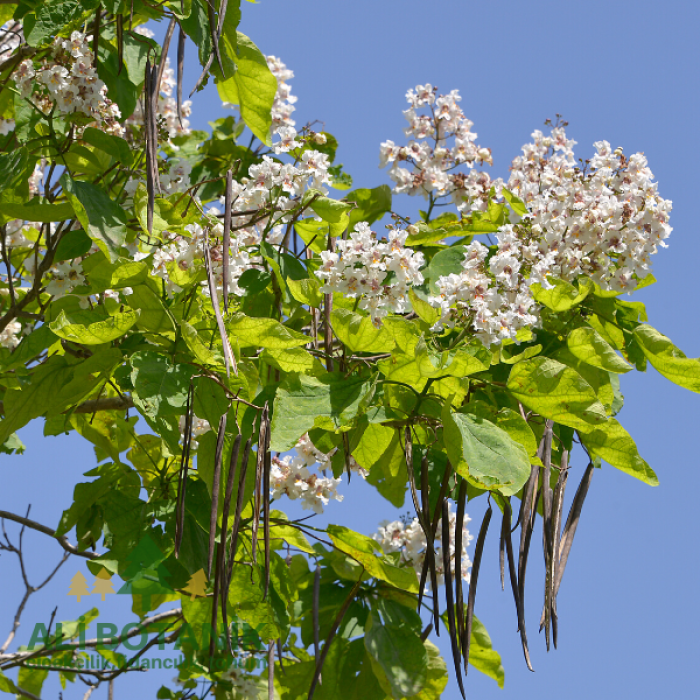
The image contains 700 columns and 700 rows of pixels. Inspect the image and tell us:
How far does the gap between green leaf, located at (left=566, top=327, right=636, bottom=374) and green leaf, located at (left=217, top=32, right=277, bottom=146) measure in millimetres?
845

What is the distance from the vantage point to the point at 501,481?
114 centimetres

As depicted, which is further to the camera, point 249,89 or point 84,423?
point 84,423

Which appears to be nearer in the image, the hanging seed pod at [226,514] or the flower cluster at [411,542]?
the hanging seed pod at [226,514]

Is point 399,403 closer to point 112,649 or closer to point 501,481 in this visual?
point 501,481

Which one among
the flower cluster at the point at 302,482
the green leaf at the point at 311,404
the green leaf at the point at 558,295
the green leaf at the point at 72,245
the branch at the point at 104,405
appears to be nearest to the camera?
the green leaf at the point at 311,404

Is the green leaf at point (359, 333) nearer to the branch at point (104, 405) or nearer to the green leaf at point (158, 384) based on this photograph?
the green leaf at point (158, 384)

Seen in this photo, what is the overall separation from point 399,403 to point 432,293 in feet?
1.39

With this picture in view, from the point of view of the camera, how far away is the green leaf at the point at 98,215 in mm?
1465

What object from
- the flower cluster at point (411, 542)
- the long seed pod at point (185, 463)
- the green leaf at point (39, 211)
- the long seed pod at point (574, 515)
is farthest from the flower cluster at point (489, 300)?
the flower cluster at point (411, 542)

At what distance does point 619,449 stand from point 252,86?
1.15 m

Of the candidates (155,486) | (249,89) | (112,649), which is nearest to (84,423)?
(155,486)

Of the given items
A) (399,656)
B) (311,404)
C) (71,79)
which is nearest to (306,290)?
(311,404)

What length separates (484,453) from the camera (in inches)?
46.6

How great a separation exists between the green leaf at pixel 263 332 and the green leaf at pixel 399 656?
87 cm
